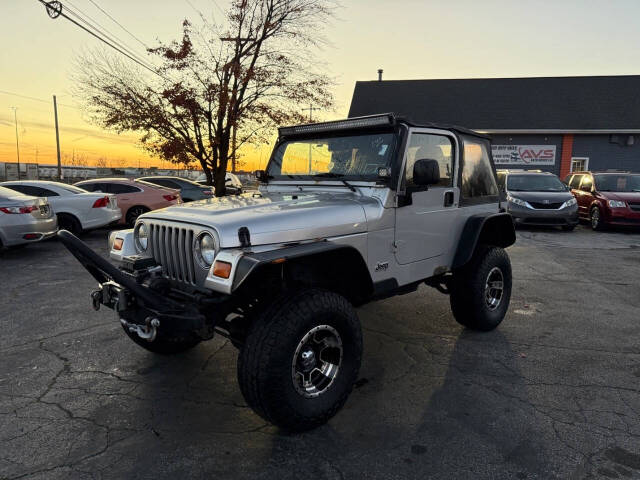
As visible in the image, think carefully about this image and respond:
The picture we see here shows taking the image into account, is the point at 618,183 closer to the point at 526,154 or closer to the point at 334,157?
the point at 526,154

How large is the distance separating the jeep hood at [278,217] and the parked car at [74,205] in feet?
25.9

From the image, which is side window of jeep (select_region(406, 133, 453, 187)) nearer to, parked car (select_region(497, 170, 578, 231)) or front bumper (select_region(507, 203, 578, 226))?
parked car (select_region(497, 170, 578, 231))

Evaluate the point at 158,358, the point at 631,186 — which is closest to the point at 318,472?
the point at 158,358

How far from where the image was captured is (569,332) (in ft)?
15.3

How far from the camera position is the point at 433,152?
12.8ft

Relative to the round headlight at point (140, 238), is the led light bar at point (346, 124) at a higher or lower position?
higher

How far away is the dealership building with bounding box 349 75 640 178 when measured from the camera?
76.7ft

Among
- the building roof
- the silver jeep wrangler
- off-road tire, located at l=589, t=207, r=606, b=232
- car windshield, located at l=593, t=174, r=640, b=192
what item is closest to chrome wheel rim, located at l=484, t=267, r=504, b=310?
the silver jeep wrangler

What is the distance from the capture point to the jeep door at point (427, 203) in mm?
3545

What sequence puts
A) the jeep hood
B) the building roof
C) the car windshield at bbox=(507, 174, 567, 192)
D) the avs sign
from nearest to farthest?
1. the jeep hood
2. the car windshield at bbox=(507, 174, 567, 192)
3. the building roof
4. the avs sign

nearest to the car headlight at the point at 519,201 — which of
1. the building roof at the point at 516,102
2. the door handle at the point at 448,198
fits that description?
the door handle at the point at 448,198

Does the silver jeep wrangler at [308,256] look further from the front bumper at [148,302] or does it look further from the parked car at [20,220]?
the parked car at [20,220]

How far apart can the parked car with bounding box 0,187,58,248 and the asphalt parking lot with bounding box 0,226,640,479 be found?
3082mm

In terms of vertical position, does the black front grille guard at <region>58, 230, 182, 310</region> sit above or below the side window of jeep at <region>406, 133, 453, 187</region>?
below
